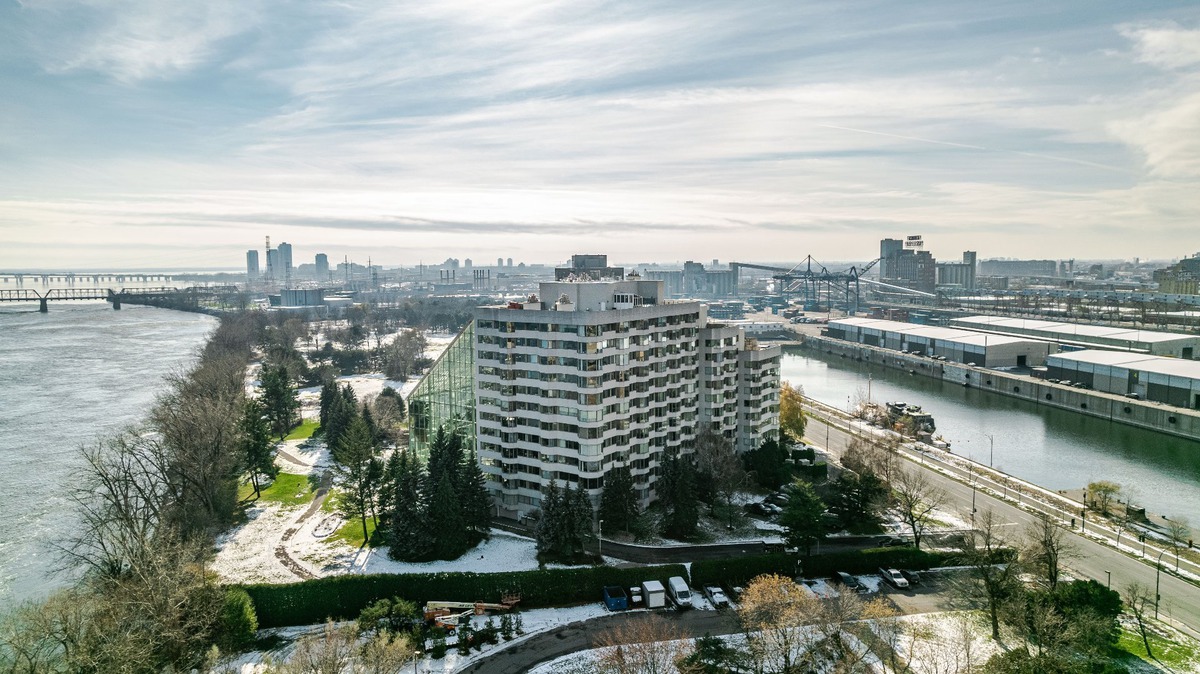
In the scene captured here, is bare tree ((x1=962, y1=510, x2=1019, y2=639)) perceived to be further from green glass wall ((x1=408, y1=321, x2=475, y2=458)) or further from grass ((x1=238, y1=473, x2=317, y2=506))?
grass ((x1=238, y1=473, x2=317, y2=506))

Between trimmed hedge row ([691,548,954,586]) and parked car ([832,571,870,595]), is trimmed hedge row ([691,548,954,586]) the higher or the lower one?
the higher one

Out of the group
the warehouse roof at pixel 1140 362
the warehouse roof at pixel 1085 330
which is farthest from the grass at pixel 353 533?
the warehouse roof at pixel 1085 330

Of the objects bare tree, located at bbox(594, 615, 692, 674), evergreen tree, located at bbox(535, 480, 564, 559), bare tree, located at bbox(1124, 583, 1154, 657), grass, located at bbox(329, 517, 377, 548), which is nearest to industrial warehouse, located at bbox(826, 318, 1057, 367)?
bare tree, located at bbox(1124, 583, 1154, 657)

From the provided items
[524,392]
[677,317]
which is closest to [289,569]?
[524,392]

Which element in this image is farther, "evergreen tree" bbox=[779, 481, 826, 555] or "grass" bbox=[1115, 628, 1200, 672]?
"evergreen tree" bbox=[779, 481, 826, 555]

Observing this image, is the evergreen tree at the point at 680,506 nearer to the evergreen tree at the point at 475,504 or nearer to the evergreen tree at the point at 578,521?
the evergreen tree at the point at 578,521

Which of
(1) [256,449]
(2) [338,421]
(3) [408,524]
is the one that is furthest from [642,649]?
(2) [338,421]
